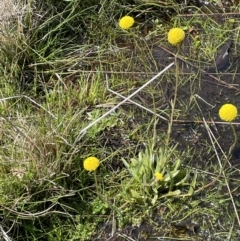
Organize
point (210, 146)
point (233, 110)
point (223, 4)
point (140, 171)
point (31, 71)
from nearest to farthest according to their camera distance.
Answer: point (233, 110), point (140, 171), point (210, 146), point (31, 71), point (223, 4)

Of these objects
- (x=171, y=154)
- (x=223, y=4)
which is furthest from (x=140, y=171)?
(x=223, y=4)

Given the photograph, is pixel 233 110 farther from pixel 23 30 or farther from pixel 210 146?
pixel 23 30

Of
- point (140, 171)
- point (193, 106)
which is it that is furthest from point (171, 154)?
point (193, 106)

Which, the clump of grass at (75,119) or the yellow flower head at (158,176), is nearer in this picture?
the yellow flower head at (158,176)

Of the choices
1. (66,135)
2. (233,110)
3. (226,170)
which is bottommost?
(226,170)

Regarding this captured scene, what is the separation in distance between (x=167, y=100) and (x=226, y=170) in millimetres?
419

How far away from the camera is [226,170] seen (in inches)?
87.8

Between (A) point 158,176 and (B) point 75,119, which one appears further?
(B) point 75,119

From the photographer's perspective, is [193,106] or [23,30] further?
→ [23,30]

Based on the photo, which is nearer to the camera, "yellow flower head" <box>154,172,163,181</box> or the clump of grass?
"yellow flower head" <box>154,172,163,181</box>

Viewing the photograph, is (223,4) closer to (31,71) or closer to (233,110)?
(31,71)

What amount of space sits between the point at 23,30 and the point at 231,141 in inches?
40.1

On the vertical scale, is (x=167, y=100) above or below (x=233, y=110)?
below

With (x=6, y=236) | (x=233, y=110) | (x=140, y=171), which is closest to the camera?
(x=233, y=110)
